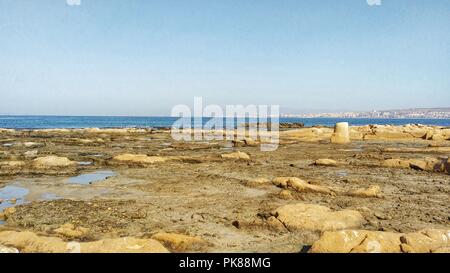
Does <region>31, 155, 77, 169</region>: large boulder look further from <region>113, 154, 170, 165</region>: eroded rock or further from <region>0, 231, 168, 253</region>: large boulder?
<region>0, 231, 168, 253</region>: large boulder

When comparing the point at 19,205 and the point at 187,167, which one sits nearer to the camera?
the point at 19,205

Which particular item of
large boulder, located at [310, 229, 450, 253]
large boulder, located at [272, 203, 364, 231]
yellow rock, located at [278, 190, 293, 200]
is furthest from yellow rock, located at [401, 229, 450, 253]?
yellow rock, located at [278, 190, 293, 200]

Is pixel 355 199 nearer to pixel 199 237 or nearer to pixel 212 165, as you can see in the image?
pixel 199 237

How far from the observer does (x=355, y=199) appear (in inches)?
434

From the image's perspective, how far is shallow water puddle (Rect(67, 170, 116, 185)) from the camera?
14.1 metres

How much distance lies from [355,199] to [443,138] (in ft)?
105

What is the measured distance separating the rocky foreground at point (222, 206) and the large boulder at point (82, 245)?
0.02 metres

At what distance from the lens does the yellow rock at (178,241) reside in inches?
275

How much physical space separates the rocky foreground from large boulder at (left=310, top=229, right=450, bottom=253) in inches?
0.7

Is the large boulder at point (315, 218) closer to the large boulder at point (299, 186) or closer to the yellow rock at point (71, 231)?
the large boulder at point (299, 186)

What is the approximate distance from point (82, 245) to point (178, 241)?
169cm

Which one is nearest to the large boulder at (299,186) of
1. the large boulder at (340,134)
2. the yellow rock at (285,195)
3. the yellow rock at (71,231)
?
the yellow rock at (285,195)

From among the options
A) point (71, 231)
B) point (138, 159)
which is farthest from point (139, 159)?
point (71, 231)
